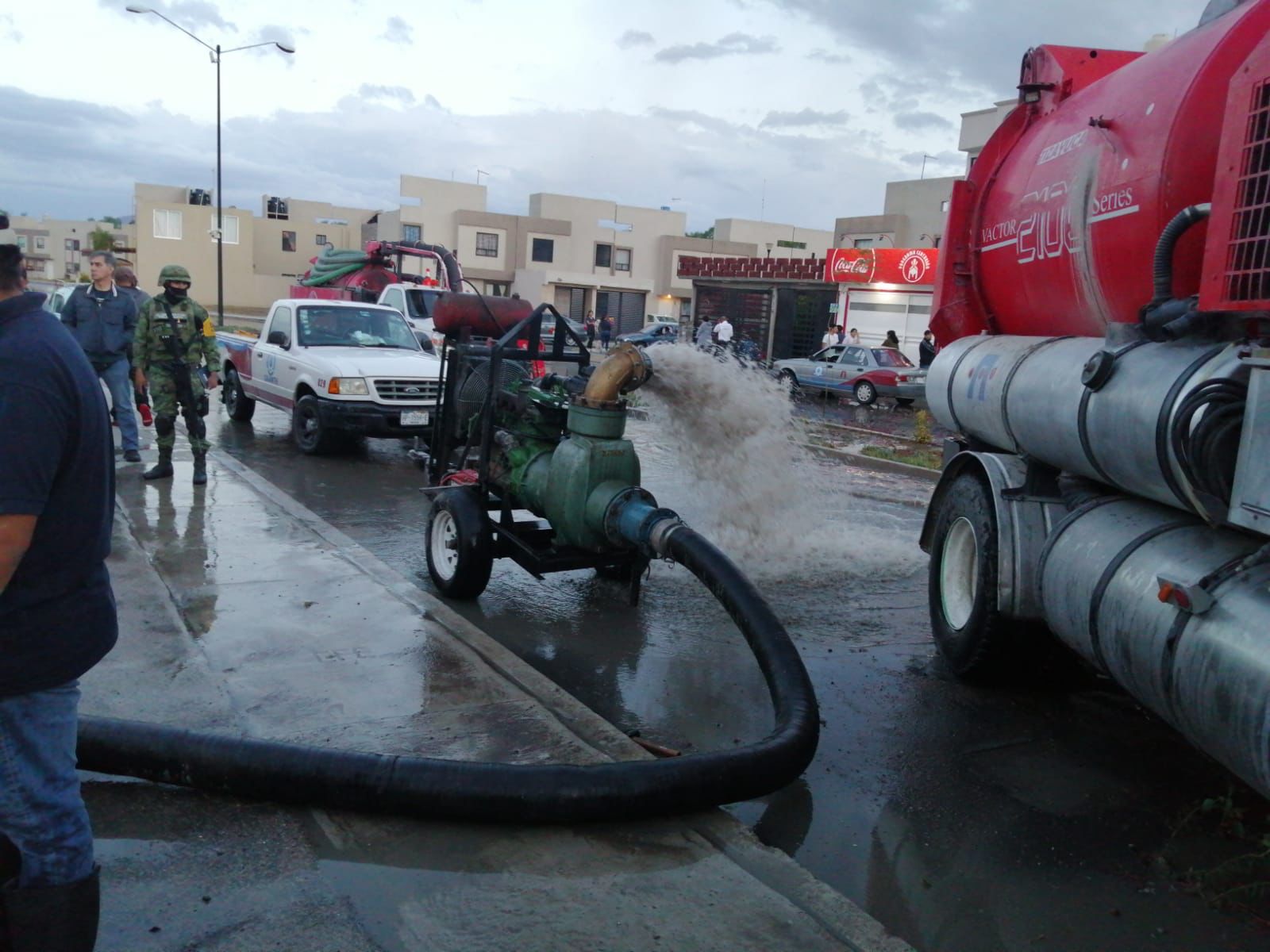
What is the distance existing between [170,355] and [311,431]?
2.64m

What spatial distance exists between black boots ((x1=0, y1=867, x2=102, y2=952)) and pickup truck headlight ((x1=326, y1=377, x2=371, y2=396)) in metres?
9.03

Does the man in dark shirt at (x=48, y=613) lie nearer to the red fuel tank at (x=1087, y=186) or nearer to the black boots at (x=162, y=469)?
the red fuel tank at (x=1087, y=186)

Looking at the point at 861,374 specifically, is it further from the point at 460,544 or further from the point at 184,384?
the point at 460,544

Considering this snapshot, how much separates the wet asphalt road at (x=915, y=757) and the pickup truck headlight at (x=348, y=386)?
139 inches

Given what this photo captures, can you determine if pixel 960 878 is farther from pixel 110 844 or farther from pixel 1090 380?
pixel 110 844

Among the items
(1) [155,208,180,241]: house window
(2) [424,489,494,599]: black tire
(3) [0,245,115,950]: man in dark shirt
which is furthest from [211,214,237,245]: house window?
(3) [0,245,115,950]: man in dark shirt

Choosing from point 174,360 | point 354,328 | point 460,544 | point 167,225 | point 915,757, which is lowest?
point 915,757

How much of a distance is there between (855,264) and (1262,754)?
3098 centimetres

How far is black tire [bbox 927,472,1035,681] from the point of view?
495 cm

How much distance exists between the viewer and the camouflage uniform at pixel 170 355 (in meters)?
8.82

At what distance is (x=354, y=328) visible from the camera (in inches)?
501

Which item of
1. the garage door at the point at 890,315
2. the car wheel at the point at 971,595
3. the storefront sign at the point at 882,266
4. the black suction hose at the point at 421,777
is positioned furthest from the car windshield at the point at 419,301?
the black suction hose at the point at 421,777

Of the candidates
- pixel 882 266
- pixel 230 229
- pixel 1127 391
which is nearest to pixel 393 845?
pixel 1127 391

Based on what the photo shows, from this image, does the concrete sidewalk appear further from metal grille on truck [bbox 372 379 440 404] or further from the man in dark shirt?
metal grille on truck [bbox 372 379 440 404]
